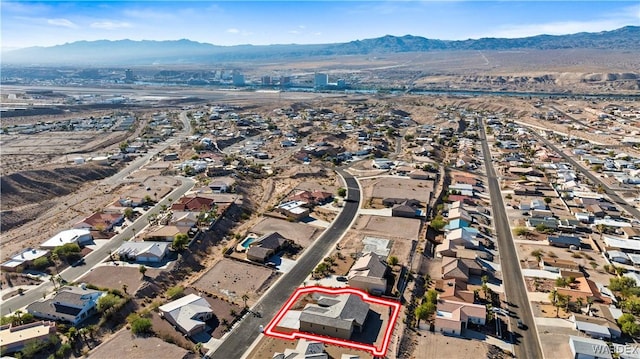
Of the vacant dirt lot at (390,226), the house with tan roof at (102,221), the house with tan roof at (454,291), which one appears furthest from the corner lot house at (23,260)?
the house with tan roof at (454,291)

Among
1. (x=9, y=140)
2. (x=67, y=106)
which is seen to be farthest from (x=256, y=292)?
(x=67, y=106)

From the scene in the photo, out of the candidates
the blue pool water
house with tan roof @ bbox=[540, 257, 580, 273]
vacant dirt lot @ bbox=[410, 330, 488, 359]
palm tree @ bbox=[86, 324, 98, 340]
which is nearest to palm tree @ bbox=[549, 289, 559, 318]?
house with tan roof @ bbox=[540, 257, 580, 273]

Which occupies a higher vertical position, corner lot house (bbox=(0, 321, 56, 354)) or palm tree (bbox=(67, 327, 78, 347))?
corner lot house (bbox=(0, 321, 56, 354))

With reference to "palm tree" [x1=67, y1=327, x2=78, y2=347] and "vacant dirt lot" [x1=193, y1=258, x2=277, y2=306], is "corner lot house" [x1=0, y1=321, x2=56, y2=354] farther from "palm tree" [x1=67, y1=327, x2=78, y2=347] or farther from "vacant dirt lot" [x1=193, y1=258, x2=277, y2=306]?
"vacant dirt lot" [x1=193, y1=258, x2=277, y2=306]

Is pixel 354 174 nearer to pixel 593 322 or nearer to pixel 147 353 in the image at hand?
pixel 593 322

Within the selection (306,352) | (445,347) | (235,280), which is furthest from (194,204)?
(445,347)

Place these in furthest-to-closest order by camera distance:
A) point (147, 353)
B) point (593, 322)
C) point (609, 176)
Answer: point (609, 176)
point (593, 322)
point (147, 353)
